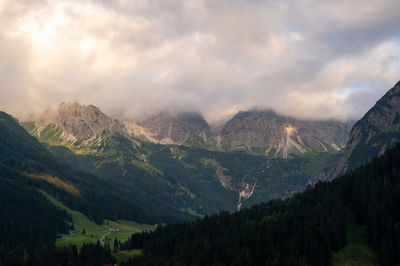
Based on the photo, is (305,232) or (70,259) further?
(70,259)

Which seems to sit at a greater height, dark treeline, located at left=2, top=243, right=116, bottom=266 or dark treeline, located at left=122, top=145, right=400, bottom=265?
dark treeline, located at left=122, top=145, right=400, bottom=265

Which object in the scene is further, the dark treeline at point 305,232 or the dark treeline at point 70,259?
the dark treeline at point 70,259

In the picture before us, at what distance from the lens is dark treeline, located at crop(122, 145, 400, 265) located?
14088 cm

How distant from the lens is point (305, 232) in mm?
150875

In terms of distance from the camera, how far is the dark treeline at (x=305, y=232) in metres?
141

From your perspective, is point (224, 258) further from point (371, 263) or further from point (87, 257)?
point (87, 257)

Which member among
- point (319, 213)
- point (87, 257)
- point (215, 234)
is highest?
point (319, 213)

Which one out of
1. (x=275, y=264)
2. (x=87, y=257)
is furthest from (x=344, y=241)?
(x=87, y=257)

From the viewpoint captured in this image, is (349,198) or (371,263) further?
(349,198)

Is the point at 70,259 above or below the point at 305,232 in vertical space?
below

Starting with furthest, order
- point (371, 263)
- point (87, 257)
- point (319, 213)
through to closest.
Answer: point (87, 257)
point (319, 213)
point (371, 263)

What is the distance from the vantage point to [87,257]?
185 meters

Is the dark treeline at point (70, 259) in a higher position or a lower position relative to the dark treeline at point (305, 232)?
lower

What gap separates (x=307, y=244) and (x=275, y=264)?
689 inches
